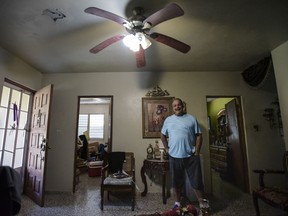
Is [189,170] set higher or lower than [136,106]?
lower

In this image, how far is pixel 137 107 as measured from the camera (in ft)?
11.5

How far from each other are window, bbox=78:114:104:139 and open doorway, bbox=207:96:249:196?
405 cm

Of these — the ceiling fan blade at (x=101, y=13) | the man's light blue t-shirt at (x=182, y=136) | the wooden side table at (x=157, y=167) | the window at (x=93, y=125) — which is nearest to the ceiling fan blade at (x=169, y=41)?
the ceiling fan blade at (x=101, y=13)

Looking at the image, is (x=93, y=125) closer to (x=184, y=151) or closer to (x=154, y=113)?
(x=154, y=113)

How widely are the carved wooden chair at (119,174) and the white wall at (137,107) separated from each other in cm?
21

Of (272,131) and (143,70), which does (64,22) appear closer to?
(143,70)

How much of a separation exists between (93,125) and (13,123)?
3806 mm

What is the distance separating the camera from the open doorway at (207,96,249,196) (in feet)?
11.2

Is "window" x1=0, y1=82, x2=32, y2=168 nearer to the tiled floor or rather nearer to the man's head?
the tiled floor

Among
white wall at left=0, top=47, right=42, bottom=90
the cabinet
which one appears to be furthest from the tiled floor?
white wall at left=0, top=47, right=42, bottom=90

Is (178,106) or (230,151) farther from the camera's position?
(230,151)

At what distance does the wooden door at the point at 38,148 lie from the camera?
8.89ft

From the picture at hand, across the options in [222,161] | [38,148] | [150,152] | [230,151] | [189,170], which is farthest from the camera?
[222,161]

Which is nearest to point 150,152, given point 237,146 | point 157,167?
point 157,167
